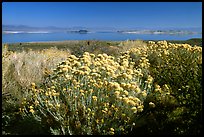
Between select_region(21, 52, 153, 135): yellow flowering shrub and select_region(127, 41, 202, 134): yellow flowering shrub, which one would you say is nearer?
select_region(21, 52, 153, 135): yellow flowering shrub

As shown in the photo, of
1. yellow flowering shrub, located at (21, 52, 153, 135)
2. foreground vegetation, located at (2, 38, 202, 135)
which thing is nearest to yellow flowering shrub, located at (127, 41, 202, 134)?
foreground vegetation, located at (2, 38, 202, 135)

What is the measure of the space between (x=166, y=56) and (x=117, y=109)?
3823mm

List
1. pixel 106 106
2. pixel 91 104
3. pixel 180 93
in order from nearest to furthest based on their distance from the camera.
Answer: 1. pixel 106 106
2. pixel 91 104
3. pixel 180 93

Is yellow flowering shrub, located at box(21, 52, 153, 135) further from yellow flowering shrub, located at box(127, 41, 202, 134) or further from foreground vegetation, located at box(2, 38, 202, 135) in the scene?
yellow flowering shrub, located at box(127, 41, 202, 134)

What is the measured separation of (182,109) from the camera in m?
4.80

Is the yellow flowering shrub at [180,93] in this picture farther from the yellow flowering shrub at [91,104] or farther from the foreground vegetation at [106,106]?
the yellow flowering shrub at [91,104]

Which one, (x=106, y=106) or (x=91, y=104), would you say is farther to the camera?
(x=91, y=104)

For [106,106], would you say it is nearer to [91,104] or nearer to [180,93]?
[91,104]

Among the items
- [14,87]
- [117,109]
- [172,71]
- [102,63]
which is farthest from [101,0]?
[14,87]

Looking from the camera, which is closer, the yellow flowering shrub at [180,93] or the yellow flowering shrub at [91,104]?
the yellow flowering shrub at [91,104]

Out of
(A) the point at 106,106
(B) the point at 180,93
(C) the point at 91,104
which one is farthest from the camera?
(B) the point at 180,93

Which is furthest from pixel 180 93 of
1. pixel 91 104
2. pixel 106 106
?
pixel 91 104

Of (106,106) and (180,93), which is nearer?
(106,106)

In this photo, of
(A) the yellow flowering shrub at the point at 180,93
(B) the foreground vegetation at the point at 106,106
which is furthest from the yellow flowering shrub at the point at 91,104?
(A) the yellow flowering shrub at the point at 180,93
